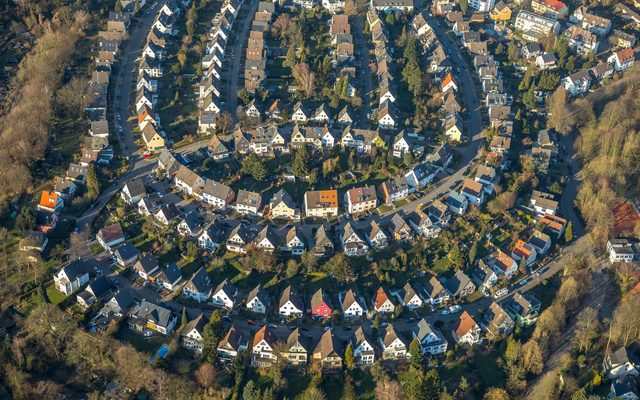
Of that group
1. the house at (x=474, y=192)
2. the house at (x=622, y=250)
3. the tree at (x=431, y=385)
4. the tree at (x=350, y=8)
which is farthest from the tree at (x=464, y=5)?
the tree at (x=431, y=385)

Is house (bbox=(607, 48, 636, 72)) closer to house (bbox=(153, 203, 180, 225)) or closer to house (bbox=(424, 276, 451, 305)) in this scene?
house (bbox=(424, 276, 451, 305))

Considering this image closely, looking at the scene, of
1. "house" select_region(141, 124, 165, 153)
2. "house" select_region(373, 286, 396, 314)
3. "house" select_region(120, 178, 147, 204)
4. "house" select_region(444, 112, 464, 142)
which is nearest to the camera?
"house" select_region(373, 286, 396, 314)

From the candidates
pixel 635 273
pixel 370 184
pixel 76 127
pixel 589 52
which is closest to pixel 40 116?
pixel 76 127

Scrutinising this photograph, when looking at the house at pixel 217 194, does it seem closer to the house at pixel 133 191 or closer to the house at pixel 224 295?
the house at pixel 133 191

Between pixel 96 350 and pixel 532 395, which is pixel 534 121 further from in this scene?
pixel 96 350

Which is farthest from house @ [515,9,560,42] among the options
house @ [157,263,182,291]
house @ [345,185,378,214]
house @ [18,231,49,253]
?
house @ [18,231,49,253]
